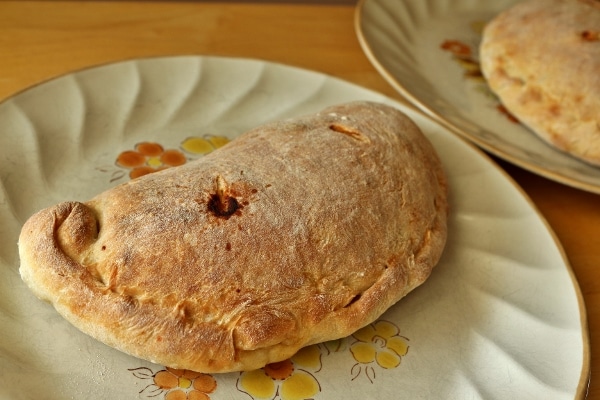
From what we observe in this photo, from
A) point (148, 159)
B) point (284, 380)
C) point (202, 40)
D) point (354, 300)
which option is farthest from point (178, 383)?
point (202, 40)

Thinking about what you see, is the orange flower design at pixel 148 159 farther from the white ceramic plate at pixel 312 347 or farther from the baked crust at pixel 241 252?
the baked crust at pixel 241 252

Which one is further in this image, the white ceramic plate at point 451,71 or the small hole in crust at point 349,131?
the white ceramic plate at point 451,71

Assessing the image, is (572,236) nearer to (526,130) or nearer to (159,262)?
(526,130)

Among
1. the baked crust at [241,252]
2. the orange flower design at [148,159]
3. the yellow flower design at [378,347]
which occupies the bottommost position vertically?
the yellow flower design at [378,347]

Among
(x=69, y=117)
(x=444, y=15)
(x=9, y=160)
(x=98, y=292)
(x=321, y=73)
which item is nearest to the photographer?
(x=98, y=292)

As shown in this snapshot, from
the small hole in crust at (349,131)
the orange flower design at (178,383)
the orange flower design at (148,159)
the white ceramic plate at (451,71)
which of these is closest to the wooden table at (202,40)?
the white ceramic plate at (451,71)

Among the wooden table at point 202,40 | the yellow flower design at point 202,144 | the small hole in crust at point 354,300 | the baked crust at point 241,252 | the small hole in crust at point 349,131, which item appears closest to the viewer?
the baked crust at point 241,252

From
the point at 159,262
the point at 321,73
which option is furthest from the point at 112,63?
the point at 159,262
